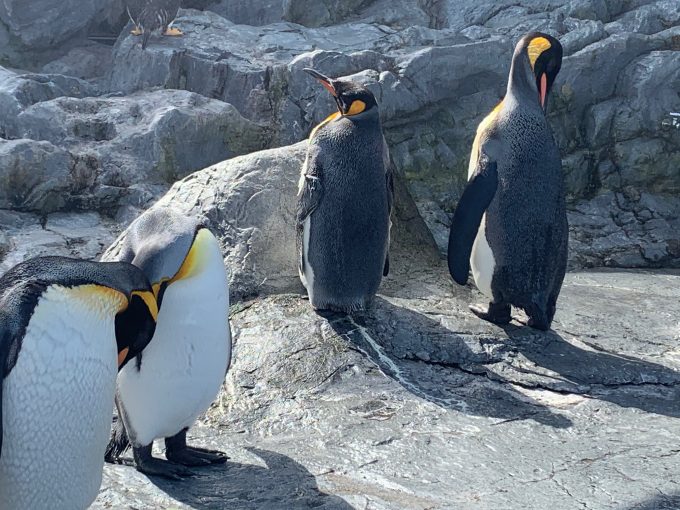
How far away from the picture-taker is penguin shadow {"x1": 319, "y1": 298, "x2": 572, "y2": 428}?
390 cm

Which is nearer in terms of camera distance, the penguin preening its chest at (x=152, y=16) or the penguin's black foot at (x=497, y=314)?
the penguin's black foot at (x=497, y=314)

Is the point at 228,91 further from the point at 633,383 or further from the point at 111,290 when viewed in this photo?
the point at 111,290

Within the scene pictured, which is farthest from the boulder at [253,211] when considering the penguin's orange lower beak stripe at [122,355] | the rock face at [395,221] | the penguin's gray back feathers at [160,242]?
the penguin's orange lower beak stripe at [122,355]

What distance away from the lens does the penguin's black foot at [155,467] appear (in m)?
3.19

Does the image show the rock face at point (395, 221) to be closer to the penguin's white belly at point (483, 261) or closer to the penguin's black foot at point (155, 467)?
the penguin's black foot at point (155, 467)

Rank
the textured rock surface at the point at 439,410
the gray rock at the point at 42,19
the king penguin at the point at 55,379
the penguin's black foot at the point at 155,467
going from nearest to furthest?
the king penguin at the point at 55,379 < the textured rock surface at the point at 439,410 < the penguin's black foot at the point at 155,467 < the gray rock at the point at 42,19

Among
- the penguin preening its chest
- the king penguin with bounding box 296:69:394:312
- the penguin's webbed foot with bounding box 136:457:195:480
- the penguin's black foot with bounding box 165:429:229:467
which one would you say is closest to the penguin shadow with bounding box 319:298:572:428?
the king penguin with bounding box 296:69:394:312

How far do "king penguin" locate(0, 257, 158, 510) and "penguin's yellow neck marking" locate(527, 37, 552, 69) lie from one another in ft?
9.83

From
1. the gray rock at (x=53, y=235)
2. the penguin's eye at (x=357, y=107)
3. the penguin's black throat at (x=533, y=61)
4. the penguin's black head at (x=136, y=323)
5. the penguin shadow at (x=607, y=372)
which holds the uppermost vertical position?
the penguin's black throat at (x=533, y=61)

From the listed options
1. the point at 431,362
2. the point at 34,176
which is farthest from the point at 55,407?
the point at 34,176

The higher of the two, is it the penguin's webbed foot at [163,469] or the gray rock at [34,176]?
the gray rock at [34,176]

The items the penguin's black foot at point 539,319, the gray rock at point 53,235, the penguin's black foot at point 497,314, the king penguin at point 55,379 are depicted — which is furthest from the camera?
the gray rock at point 53,235

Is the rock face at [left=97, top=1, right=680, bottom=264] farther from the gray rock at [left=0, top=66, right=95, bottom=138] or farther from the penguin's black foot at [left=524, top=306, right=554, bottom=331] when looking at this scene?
the penguin's black foot at [left=524, top=306, right=554, bottom=331]

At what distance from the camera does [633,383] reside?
13.6 feet
